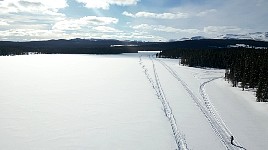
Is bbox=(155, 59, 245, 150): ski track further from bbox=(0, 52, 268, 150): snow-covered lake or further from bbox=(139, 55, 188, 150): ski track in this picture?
bbox=(139, 55, 188, 150): ski track

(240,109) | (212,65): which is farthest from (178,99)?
(212,65)

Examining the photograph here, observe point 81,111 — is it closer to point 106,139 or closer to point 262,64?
point 106,139

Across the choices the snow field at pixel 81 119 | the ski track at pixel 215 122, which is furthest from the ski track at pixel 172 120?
the ski track at pixel 215 122

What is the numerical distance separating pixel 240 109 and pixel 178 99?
37.5 feet

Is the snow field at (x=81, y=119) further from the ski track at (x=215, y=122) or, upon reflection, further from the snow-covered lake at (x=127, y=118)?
the ski track at (x=215, y=122)

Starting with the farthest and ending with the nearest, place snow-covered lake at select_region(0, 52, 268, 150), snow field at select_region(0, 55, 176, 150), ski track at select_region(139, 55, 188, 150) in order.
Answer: snow-covered lake at select_region(0, 52, 268, 150) → snow field at select_region(0, 55, 176, 150) → ski track at select_region(139, 55, 188, 150)

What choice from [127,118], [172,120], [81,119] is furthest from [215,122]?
[81,119]

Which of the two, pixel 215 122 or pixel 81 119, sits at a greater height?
pixel 81 119

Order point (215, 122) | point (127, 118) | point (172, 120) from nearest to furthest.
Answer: point (215, 122), point (172, 120), point (127, 118)

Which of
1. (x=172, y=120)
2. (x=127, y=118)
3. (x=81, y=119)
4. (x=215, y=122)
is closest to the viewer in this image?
(x=215, y=122)

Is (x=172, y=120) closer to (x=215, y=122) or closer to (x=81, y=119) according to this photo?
(x=215, y=122)

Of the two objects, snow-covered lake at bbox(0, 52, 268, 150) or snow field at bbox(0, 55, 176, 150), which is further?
snow-covered lake at bbox(0, 52, 268, 150)

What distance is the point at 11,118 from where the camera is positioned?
39750 mm

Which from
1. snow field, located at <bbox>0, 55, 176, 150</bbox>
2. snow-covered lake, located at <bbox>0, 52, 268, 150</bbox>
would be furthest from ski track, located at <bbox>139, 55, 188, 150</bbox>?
snow field, located at <bbox>0, 55, 176, 150</bbox>
